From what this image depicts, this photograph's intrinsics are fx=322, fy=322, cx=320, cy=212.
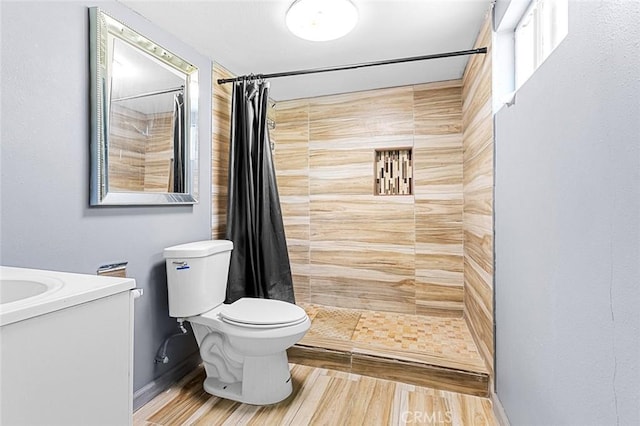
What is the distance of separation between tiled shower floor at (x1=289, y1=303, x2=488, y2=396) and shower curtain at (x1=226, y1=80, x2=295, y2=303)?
42 centimetres

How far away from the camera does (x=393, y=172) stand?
9.21 feet

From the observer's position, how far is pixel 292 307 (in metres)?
1.88

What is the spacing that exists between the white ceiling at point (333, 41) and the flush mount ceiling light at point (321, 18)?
0.20ft

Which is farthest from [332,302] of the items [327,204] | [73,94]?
[73,94]

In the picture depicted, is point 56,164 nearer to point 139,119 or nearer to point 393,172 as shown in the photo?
point 139,119

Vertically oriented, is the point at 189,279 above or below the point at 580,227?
below

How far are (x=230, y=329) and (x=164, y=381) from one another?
55 cm

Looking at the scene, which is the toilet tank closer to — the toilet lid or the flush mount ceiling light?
the toilet lid

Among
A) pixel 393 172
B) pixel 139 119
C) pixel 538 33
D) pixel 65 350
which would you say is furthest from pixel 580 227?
pixel 393 172

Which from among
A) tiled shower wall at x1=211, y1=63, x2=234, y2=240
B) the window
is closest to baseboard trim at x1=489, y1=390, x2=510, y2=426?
the window

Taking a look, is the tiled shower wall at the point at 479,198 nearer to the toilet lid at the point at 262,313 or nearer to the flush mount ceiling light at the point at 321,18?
the flush mount ceiling light at the point at 321,18

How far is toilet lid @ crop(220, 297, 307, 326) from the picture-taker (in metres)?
A: 1.67

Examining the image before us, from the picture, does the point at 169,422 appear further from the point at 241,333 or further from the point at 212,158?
the point at 212,158

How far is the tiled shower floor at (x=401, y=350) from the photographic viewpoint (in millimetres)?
1832
